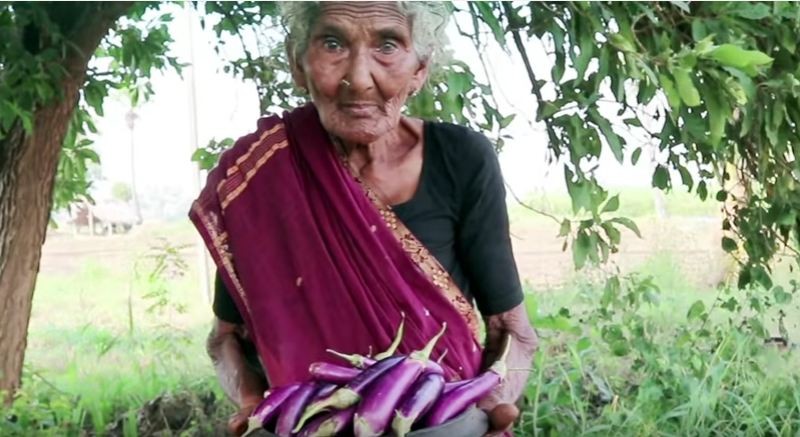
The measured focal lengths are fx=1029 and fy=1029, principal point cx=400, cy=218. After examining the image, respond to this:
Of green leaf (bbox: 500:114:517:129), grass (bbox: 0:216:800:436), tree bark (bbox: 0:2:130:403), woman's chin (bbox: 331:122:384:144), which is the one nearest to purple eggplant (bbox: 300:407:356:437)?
woman's chin (bbox: 331:122:384:144)

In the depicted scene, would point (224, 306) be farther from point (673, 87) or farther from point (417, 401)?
point (673, 87)

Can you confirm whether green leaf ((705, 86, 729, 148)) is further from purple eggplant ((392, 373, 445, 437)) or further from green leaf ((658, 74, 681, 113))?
purple eggplant ((392, 373, 445, 437))

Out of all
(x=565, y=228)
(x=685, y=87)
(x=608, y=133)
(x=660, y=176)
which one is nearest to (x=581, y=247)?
(x=565, y=228)

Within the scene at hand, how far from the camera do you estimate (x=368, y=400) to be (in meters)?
1.18

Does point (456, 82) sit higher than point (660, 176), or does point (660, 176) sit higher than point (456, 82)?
point (456, 82)

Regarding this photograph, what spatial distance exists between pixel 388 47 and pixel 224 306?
1.46 ft

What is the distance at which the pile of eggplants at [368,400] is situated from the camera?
3.82 ft

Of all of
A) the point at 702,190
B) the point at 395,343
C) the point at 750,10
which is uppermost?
the point at 750,10

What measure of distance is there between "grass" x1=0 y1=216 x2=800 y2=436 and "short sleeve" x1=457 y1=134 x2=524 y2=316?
1.27m

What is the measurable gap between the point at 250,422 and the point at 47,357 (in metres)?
2.63

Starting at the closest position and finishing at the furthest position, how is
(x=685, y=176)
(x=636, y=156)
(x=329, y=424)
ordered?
1. (x=329, y=424)
2. (x=636, y=156)
3. (x=685, y=176)

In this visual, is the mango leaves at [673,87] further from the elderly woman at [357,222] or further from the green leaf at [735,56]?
the elderly woman at [357,222]

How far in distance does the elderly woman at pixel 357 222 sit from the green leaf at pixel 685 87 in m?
0.44

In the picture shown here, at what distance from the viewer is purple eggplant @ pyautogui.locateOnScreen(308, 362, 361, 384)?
4.02 ft
